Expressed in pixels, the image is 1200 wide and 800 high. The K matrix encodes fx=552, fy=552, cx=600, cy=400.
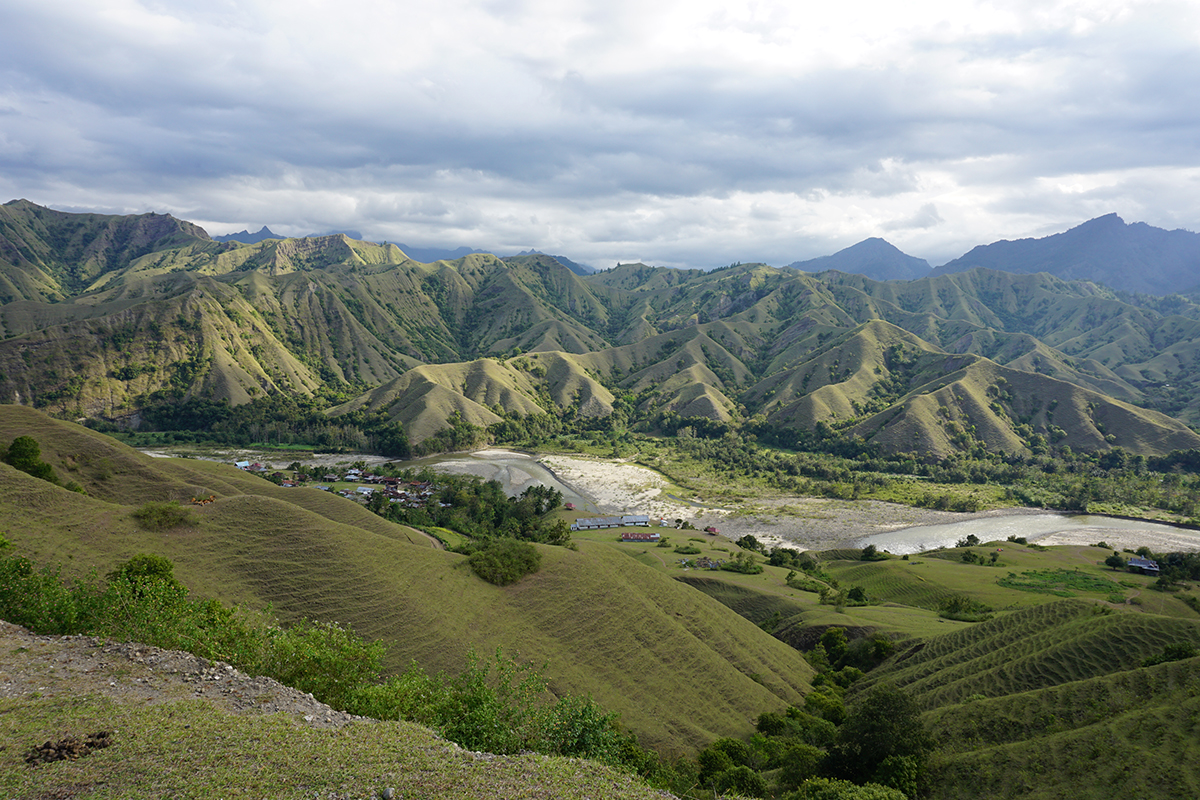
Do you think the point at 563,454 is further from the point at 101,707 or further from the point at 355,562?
the point at 101,707

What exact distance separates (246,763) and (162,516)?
3429cm

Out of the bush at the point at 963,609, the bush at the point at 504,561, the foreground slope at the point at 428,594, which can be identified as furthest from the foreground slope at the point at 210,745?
the bush at the point at 963,609

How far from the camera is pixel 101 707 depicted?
20547 mm

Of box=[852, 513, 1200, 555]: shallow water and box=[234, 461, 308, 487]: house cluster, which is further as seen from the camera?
box=[234, 461, 308, 487]: house cluster

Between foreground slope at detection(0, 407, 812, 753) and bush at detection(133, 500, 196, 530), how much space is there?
590 millimetres

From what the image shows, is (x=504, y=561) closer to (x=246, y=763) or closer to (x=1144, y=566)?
(x=246, y=763)

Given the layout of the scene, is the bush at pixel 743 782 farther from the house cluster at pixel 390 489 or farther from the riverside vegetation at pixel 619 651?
the house cluster at pixel 390 489

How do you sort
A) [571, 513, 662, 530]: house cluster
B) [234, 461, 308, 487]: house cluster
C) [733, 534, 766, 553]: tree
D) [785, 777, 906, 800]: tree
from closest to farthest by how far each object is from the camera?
1. [785, 777, 906, 800]: tree
2. [733, 534, 766, 553]: tree
3. [571, 513, 662, 530]: house cluster
4. [234, 461, 308, 487]: house cluster

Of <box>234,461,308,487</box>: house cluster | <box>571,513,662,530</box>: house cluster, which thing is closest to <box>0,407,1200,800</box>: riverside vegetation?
<box>571,513,662,530</box>: house cluster

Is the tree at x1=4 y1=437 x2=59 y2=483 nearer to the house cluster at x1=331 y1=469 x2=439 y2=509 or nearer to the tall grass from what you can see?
the tall grass

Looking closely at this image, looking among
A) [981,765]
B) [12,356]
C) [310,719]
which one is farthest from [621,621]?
[12,356]

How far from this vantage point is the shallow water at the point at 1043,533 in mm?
115000

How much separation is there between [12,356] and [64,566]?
700ft

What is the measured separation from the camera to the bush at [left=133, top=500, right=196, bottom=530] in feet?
140
